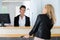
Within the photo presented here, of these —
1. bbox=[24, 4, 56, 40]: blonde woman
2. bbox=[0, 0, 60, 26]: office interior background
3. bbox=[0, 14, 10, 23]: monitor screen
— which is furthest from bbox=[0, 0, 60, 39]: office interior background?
bbox=[24, 4, 56, 40]: blonde woman

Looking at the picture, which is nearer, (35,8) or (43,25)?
(43,25)

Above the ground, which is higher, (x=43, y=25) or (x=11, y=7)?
(x=11, y=7)

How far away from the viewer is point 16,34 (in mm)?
4789

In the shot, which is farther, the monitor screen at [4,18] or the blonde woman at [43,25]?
the monitor screen at [4,18]

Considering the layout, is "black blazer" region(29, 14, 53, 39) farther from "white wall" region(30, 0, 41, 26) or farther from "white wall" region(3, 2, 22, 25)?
"white wall" region(3, 2, 22, 25)

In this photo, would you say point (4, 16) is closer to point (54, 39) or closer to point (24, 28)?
point (24, 28)

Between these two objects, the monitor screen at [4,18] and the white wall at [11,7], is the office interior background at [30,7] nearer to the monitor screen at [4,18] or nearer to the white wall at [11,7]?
the white wall at [11,7]

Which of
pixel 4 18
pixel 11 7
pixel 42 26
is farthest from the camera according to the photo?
pixel 11 7

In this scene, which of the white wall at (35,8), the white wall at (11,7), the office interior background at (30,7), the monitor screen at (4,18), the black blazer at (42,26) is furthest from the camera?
the white wall at (11,7)

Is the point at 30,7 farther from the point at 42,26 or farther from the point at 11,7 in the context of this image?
the point at 42,26

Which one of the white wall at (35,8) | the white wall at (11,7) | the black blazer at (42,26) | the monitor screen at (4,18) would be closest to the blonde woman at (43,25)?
the black blazer at (42,26)

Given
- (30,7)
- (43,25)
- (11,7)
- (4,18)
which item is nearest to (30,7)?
(30,7)

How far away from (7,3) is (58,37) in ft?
9.48

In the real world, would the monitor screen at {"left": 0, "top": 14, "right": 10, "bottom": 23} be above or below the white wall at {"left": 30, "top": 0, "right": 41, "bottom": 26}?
below
